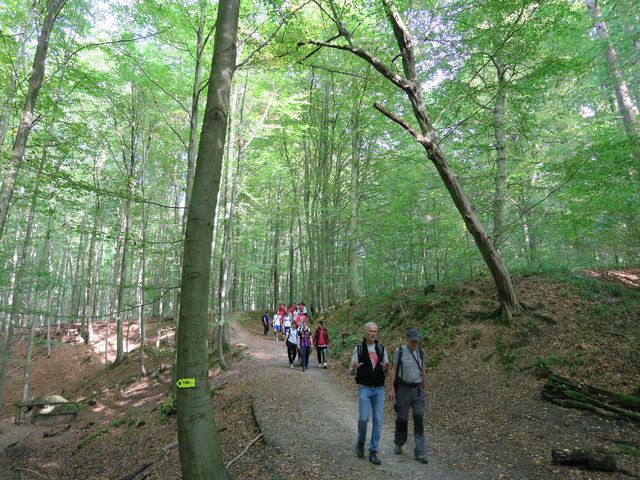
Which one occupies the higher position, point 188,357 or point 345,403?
point 188,357

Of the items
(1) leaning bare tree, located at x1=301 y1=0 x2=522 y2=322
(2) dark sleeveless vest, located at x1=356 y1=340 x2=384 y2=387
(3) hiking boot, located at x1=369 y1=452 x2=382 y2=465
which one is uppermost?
(1) leaning bare tree, located at x1=301 y1=0 x2=522 y2=322

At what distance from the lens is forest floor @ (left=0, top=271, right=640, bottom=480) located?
185 inches

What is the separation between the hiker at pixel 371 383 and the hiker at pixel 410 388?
0.81 ft

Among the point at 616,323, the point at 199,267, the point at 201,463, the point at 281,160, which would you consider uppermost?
the point at 281,160

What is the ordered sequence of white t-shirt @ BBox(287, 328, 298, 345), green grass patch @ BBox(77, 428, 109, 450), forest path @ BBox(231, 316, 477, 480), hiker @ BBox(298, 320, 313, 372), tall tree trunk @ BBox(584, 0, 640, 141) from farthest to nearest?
white t-shirt @ BBox(287, 328, 298, 345)
hiker @ BBox(298, 320, 313, 372)
tall tree trunk @ BBox(584, 0, 640, 141)
green grass patch @ BBox(77, 428, 109, 450)
forest path @ BBox(231, 316, 477, 480)

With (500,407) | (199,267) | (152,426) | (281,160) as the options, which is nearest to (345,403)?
(500,407)

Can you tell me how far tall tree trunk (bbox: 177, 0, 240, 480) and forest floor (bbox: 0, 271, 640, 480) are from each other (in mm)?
1892

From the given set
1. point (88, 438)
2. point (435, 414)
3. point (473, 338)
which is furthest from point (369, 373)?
point (88, 438)

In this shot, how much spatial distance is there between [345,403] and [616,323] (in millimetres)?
6110

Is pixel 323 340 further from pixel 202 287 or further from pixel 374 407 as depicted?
pixel 202 287

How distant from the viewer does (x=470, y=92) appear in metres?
8.41

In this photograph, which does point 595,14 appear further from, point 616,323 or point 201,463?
point 201,463

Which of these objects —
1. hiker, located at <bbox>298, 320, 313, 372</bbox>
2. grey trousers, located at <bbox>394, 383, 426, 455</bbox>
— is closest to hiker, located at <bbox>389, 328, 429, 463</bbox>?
grey trousers, located at <bbox>394, 383, 426, 455</bbox>

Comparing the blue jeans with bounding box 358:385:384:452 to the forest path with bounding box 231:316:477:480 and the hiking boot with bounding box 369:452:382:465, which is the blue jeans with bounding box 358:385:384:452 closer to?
the hiking boot with bounding box 369:452:382:465
